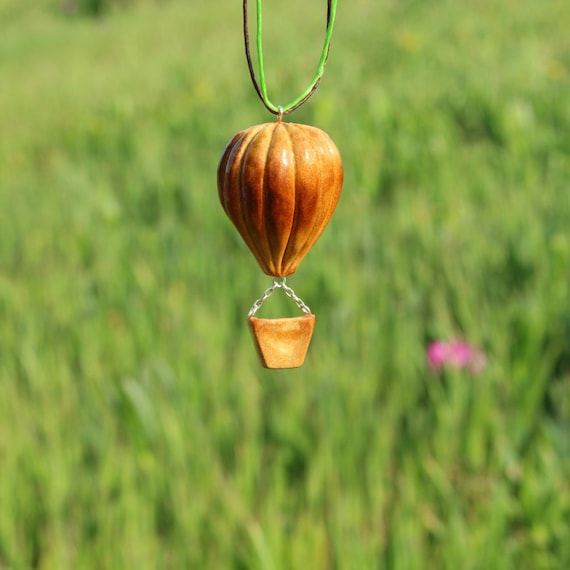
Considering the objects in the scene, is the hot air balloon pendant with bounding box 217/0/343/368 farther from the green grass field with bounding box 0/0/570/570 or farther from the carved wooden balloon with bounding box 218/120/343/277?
the green grass field with bounding box 0/0/570/570

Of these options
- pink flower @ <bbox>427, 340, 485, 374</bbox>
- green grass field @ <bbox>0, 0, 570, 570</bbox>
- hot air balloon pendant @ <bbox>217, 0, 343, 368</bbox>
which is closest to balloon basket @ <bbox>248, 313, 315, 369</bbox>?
hot air balloon pendant @ <bbox>217, 0, 343, 368</bbox>

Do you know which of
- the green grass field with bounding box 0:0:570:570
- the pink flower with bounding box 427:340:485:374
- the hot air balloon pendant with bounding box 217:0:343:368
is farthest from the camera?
the pink flower with bounding box 427:340:485:374

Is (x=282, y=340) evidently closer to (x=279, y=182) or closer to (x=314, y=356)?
(x=279, y=182)

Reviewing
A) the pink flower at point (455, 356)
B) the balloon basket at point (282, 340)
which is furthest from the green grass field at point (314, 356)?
the balloon basket at point (282, 340)

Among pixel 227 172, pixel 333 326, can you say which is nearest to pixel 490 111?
pixel 333 326

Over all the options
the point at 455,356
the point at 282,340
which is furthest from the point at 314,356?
the point at 282,340

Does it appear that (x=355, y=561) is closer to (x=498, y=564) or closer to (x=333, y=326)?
(x=498, y=564)
